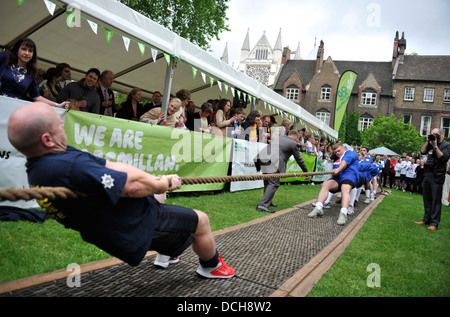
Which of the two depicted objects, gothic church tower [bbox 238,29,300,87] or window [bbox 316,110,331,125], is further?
gothic church tower [bbox 238,29,300,87]

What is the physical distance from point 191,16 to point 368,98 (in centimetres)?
3134

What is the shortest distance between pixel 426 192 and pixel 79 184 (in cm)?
784

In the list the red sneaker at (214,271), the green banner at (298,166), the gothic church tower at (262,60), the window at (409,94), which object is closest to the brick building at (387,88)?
the window at (409,94)

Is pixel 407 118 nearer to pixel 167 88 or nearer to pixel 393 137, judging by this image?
pixel 393 137

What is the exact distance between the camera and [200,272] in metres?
3.05

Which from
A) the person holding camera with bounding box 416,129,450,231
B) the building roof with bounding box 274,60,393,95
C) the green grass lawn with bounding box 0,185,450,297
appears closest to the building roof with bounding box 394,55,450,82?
the building roof with bounding box 274,60,393,95

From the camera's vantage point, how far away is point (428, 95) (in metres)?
43.0

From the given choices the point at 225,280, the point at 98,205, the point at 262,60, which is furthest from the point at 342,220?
the point at 262,60

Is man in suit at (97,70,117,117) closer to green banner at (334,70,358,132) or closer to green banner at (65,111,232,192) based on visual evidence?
green banner at (65,111,232,192)

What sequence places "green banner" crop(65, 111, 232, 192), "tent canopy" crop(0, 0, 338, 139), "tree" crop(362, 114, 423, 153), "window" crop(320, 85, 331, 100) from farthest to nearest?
"window" crop(320, 85, 331, 100), "tree" crop(362, 114, 423, 153), "tent canopy" crop(0, 0, 338, 139), "green banner" crop(65, 111, 232, 192)

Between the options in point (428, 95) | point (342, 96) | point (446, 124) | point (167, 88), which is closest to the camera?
Answer: point (167, 88)

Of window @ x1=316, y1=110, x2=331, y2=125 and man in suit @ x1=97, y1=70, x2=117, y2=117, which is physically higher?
window @ x1=316, y1=110, x2=331, y2=125

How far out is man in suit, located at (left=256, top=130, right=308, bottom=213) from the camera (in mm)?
6996

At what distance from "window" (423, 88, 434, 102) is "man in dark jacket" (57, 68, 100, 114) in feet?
157
